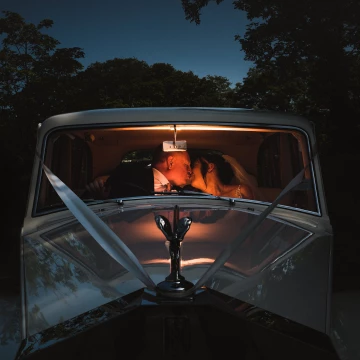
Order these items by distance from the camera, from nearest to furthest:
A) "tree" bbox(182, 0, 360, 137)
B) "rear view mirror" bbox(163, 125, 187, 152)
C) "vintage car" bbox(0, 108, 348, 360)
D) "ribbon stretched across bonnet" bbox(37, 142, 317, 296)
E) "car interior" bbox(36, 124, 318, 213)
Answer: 1. "vintage car" bbox(0, 108, 348, 360)
2. "ribbon stretched across bonnet" bbox(37, 142, 317, 296)
3. "car interior" bbox(36, 124, 318, 213)
4. "rear view mirror" bbox(163, 125, 187, 152)
5. "tree" bbox(182, 0, 360, 137)

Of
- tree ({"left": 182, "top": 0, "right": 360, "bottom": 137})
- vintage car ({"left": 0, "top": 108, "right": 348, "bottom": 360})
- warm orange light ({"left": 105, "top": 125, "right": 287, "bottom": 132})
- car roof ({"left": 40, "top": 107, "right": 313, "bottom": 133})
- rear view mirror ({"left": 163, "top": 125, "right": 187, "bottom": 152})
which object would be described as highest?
tree ({"left": 182, "top": 0, "right": 360, "bottom": 137})

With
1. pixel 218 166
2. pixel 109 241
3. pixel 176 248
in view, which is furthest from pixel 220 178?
pixel 176 248

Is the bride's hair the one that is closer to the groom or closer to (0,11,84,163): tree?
the groom

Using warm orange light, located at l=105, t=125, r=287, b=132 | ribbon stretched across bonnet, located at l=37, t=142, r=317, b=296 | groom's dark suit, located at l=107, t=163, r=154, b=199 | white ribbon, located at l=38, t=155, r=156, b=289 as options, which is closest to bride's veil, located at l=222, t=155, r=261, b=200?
warm orange light, located at l=105, t=125, r=287, b=132

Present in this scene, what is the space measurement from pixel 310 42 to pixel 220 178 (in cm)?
1384

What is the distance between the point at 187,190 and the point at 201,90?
39.4 meters

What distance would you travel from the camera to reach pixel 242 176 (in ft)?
11.0

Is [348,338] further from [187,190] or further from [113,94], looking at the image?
[113,94]

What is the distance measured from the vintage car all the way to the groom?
0.03 metres

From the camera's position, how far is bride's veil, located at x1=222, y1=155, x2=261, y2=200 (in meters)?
3.29

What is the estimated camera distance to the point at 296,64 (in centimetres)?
1653

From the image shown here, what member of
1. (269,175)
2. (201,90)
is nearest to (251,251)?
(269,175)

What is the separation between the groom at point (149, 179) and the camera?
3.17 meters

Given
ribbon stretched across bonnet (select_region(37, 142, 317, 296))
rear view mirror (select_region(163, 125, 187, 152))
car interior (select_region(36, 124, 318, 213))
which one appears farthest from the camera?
rear view mirror (select_region(163, 125, 187, 152))
